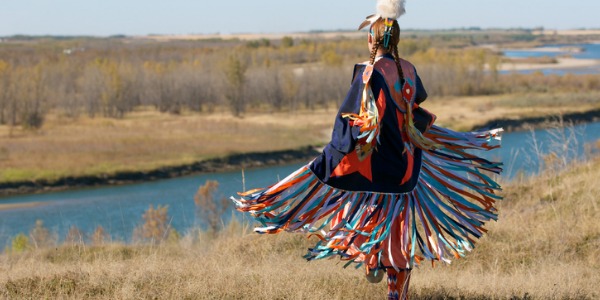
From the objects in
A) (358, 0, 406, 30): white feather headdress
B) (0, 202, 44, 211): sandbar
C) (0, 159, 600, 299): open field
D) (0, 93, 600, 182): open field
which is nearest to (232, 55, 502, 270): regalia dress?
(358, 0, 406, 30): white feather headdress

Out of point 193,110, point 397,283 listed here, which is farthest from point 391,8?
point 193,110

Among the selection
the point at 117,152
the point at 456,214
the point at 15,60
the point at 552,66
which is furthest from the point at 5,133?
the point at 552,66

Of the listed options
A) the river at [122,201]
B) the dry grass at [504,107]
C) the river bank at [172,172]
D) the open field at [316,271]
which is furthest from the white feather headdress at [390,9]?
the dry grass at [504,107]

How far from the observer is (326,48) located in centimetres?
11194

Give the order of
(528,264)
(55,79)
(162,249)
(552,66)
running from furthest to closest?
(552,66) < (55,79) < (162,249) < (528,264)

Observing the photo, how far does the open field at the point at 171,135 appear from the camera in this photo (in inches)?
1695

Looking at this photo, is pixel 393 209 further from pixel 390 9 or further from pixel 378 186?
pixel 390 9

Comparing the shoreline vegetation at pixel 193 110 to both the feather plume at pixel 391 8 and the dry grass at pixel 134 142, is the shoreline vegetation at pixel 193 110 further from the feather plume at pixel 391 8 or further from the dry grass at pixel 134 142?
the feather plume at pixel 391 8

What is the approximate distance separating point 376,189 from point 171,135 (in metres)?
48.7

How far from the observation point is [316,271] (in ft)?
17.6

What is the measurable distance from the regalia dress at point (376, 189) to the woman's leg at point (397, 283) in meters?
0.06

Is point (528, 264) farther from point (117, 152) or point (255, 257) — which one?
point (117, 152)

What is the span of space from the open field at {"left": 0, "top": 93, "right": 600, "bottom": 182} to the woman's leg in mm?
36075

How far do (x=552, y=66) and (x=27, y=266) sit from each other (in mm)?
123997
